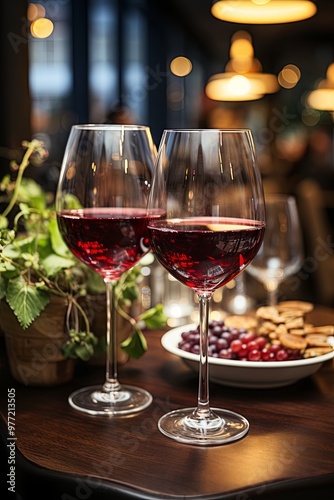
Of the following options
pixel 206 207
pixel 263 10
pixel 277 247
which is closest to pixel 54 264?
pixel 206 207

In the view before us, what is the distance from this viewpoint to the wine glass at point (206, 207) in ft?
2.72

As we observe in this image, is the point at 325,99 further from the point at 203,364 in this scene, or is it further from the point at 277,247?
the point at 203,364

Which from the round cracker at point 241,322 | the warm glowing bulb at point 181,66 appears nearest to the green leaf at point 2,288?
the round cracker at point 241,322

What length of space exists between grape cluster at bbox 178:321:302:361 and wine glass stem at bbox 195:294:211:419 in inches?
6.3

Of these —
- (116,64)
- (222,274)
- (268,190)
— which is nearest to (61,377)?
(222,274)

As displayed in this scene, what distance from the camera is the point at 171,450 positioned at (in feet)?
2.70

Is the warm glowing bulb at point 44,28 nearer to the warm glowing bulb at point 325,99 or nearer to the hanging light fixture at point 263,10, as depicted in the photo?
the warm glowing bulb at point 325,99

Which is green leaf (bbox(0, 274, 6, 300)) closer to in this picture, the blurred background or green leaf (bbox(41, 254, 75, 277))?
green leaf (bbox(41, 254, 75, 277))

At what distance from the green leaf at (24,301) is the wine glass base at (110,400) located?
0.12 m

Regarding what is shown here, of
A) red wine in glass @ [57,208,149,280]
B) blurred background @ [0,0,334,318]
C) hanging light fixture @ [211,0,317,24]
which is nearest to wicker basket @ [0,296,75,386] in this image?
red wine in glass @ [57,208,149,280]

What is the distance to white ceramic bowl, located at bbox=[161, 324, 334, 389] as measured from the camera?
993 millimetres

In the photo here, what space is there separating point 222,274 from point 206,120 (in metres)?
10.1

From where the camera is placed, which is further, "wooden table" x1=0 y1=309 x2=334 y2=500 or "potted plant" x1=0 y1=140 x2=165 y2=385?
"potted plant" x1=0 y1=140 x2=165 y2=385

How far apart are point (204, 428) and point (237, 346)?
7.4 inches
